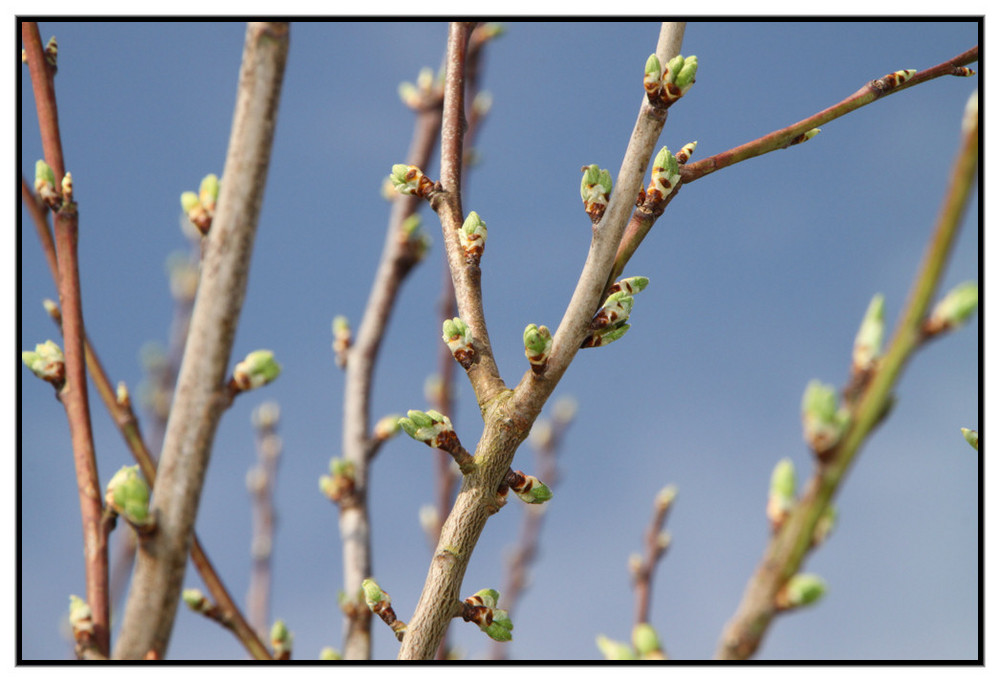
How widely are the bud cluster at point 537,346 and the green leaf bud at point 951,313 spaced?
54 centimetres

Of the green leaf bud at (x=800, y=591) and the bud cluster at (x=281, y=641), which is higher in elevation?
the bud cluster at (x=281, y=641)

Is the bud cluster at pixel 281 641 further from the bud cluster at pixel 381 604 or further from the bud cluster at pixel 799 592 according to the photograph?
the bud cluster at pixel 799 592

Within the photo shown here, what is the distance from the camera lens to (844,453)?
601 millimetres

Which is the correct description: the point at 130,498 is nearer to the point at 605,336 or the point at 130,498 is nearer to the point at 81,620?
the point at 81,620

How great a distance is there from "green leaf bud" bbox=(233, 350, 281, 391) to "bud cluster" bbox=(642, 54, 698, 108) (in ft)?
2.64

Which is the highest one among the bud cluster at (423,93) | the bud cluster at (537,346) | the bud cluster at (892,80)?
the bud cluster at (423,93)

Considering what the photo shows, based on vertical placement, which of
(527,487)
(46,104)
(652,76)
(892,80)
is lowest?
(527,487)

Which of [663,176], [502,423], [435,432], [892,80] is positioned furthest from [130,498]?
[892,80]

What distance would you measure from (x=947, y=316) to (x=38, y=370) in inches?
58.4

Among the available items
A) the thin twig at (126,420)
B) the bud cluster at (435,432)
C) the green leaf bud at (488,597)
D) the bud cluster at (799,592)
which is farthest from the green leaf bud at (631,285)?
the thin twig at (126,420)

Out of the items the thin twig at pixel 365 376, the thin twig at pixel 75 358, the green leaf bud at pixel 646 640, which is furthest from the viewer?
the thin twig at pixel 365 376

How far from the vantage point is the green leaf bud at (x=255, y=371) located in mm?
1316

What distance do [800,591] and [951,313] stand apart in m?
0.27
